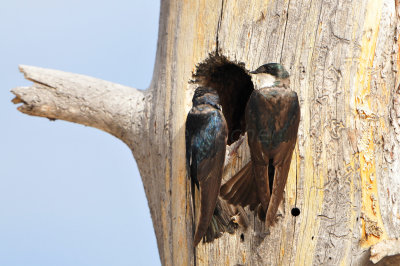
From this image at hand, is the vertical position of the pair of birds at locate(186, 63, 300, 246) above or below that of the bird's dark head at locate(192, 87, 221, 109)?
below

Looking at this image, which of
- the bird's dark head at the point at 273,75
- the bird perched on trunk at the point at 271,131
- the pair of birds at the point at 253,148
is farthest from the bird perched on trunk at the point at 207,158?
the bird's dark head at the point at 273,75

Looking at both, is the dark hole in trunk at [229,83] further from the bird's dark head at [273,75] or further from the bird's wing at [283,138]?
the bird's wing at [283,138]

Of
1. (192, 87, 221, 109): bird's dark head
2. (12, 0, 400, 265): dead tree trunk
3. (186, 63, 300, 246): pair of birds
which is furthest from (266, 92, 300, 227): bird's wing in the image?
(192, 87, 221, 109): bird's dark head

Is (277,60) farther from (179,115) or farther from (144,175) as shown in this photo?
(144,175)

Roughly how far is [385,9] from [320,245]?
117 cm

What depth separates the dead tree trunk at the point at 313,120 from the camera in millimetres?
2998

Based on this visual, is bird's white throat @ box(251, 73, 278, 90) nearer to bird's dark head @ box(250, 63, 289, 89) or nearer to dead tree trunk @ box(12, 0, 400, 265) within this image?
bird's dark head @ box(250, 63, 289, 89)

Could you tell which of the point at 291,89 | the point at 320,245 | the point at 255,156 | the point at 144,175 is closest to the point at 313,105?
the point at 291,89

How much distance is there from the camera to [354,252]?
304 cm

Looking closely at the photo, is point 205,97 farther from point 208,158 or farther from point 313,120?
point 313,120

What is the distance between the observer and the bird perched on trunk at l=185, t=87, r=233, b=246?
286 centimetres

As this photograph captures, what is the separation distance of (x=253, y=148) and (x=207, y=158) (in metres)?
0.20

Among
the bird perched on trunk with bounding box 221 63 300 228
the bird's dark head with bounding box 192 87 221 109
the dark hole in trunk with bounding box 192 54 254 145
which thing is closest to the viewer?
the bird perched on trunk with bounding box 221 63 300 228

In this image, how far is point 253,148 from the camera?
9.22 ft
